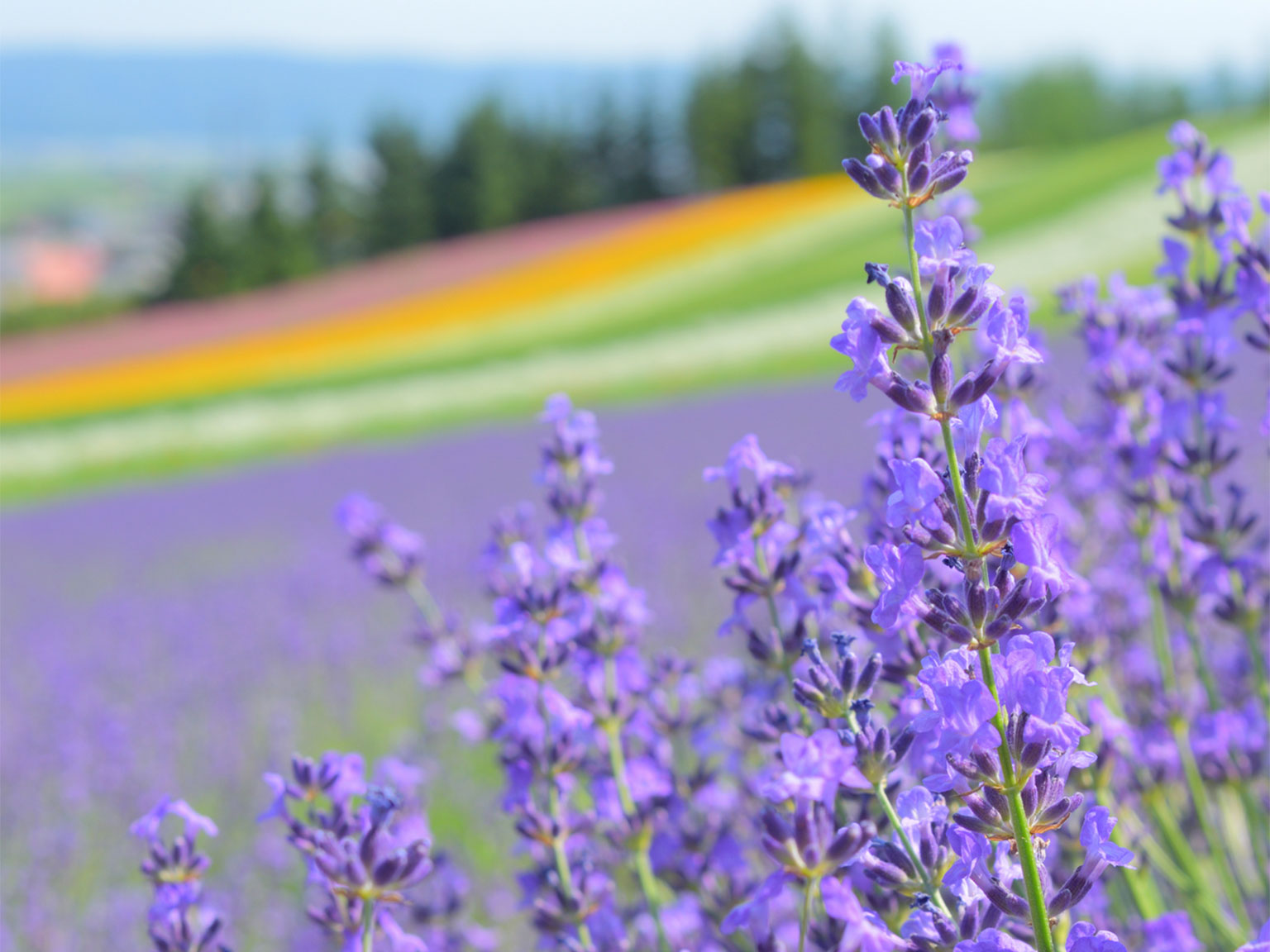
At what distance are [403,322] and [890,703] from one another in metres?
24.5

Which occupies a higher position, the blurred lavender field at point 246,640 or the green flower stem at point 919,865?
the green flower stem at point 919,865

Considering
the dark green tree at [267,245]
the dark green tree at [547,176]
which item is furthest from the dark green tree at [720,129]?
the dark green tree at [267,245]

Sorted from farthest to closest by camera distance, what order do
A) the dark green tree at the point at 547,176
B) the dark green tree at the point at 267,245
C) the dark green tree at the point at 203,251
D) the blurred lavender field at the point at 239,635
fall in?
the dark green tree at the point at 547,176
the dark green tree at the point at 267,245
the dark green tree at the point at 203,251
the blurred lavender field at the point at 239,635

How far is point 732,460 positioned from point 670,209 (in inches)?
1263

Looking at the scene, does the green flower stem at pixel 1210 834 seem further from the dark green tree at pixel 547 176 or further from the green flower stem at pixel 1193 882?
the dark green tree at pixel 547 176

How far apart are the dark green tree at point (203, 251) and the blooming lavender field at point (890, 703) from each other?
106 feet

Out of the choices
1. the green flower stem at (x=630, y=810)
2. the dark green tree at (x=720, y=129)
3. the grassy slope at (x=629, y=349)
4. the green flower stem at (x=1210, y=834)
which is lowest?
the grassy slope at (x=629, y=349)

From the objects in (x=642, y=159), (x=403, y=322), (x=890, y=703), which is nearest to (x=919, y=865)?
(x=890, y=703)

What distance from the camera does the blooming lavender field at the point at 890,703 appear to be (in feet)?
2.53

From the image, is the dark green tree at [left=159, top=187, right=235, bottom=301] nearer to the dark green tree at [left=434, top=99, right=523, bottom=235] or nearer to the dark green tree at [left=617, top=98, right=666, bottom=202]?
the dark green tree at [left=434, top=99, right=523, bottom=235]

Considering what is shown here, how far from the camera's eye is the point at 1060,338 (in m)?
13.3

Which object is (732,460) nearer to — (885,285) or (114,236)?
(885,285)

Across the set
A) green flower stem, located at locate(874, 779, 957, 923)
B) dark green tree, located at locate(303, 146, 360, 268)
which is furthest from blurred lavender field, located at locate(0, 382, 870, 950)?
dark green tree, located at locate(303, 146, 360, 268)

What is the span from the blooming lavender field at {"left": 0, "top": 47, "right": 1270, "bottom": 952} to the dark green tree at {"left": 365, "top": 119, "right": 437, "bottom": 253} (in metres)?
33.9
